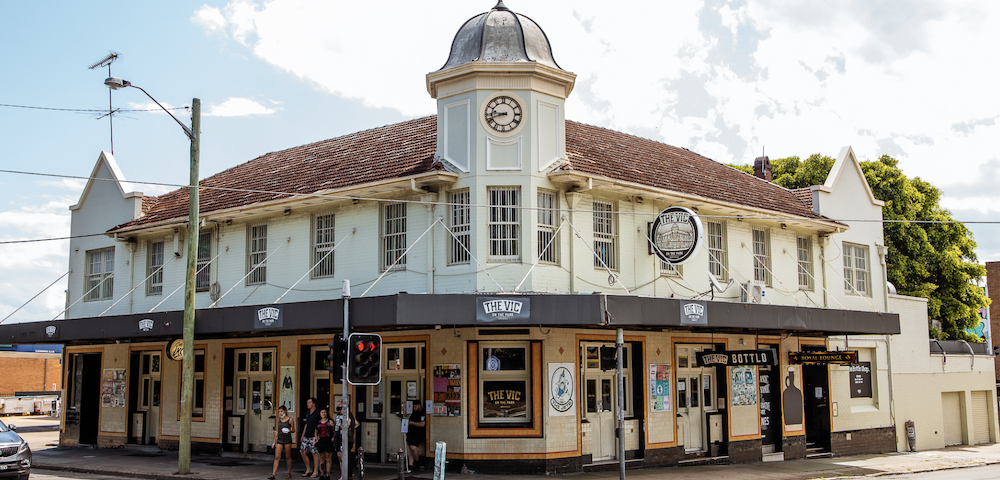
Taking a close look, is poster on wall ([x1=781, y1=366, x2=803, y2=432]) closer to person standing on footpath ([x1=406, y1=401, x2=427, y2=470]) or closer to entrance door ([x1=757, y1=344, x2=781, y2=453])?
entrance door ([x1=757, y1=344, x2=781, y2=453])

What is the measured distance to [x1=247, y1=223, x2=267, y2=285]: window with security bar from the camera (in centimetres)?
2247

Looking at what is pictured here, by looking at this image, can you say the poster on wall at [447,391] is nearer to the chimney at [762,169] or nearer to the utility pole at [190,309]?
the utility pole at [190,309]

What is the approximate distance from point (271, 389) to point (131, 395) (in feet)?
19.8

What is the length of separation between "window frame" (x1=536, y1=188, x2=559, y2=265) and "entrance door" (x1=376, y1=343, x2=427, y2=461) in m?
3.51

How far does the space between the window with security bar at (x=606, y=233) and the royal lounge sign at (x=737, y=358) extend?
3632 millimetres

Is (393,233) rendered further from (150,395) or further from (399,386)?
(150,395)

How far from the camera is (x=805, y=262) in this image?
990 inches

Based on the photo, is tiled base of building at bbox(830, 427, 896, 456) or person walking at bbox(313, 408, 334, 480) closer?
person walking at bbox(313, 408, 334, 480)

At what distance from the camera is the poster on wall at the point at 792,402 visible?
23.5 m

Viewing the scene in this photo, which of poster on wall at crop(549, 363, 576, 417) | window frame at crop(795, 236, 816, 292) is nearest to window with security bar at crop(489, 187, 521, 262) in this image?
poster on wall at crop(549, 363, 576, 417)

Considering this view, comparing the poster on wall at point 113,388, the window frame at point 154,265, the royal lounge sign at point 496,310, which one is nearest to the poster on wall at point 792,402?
the royal lounge sign at point 496,310

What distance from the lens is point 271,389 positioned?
21984 millimetres

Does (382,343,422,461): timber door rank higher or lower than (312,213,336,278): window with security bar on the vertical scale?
lower

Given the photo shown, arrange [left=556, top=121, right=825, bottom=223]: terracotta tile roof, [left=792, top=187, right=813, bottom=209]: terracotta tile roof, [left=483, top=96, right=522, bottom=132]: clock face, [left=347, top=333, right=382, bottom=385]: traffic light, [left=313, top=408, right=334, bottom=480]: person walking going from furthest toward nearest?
1. [left=792, top=187, right=813, bottom=209]: terracotta tile roof
2. [left=556, top=121, right=825, bottom=223]: terracotta tile roof
3. [left=483, top=96, right=522, bottom=132]: clock face
4. [left=313, top=408, right=334, bottom=480]: person walking
5. [left=347, top=333, right=382, bottom=385]: traffic light
